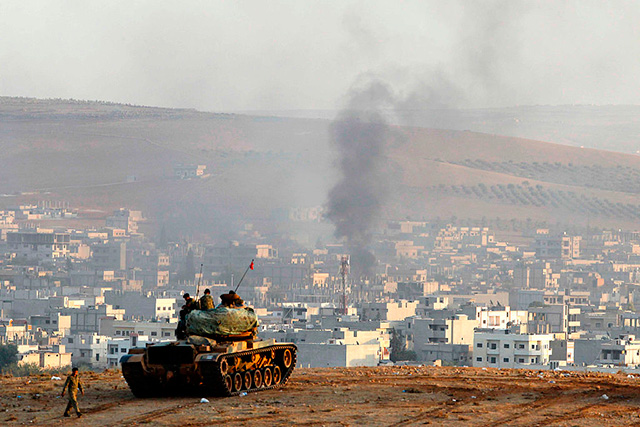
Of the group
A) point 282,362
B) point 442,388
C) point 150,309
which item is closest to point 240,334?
point 282,362

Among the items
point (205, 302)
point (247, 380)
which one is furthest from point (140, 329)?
point (247, 380)

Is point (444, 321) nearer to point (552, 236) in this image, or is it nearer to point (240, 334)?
point (240, 334)

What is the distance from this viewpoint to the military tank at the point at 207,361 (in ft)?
63.3

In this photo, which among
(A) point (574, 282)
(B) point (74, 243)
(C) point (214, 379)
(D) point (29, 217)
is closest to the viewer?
(C) point (214, 379)

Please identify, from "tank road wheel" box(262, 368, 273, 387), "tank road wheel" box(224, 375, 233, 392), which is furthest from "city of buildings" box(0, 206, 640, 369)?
"tank road wheel" box(224, 375, 233, 392)

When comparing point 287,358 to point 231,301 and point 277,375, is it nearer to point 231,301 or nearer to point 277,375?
point 277,375

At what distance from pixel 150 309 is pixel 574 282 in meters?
69.9

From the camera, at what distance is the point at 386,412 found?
17.7 m

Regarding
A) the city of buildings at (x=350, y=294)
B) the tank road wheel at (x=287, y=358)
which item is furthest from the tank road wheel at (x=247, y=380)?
the city of buildings at (x=350, y=294)

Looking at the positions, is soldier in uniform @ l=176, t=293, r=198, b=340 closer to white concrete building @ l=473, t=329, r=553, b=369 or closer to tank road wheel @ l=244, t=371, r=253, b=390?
tank road wheel @ l=244, t=371, r=253, b=390

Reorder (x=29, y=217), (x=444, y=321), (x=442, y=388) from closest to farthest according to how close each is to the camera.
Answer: (x=442, y=388), (x=444, y=321), (x=29, y=217)

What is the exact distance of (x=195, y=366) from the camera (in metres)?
19.2

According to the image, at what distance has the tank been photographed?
19.2m

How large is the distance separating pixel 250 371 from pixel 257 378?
0.25m
